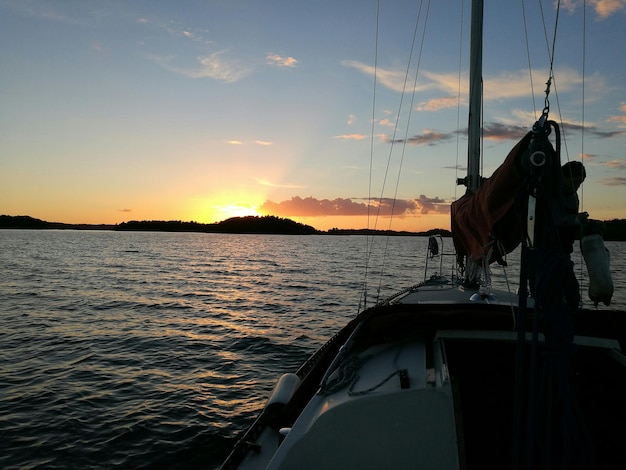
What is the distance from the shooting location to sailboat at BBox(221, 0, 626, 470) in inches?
98.7

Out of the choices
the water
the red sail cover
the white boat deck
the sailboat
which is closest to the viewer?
the sailboat

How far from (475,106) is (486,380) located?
20.5 feet

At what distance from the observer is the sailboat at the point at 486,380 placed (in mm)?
2506

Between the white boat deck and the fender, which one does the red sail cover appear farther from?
the white boat deck

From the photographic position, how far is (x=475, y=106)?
9242 millimetres

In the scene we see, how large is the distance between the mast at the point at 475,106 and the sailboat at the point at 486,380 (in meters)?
3.70

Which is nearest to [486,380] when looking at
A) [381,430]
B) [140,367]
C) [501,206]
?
[381,430]

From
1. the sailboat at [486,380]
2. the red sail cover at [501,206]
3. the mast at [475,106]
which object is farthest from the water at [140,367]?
the mast at [475,106]

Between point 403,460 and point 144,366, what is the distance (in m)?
9.70

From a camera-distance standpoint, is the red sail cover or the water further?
the water

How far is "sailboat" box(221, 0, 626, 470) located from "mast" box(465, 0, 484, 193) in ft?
12.2

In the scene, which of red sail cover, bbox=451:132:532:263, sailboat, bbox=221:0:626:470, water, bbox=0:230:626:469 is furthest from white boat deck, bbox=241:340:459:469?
water, bbox=0:230:626:469

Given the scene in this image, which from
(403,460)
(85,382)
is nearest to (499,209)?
(403,460)

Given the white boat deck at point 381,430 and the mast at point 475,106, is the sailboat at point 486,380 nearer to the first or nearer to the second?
the white boat deck at point 381,430
